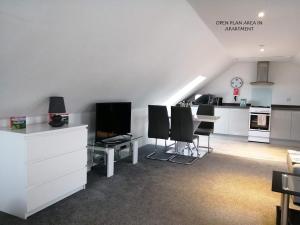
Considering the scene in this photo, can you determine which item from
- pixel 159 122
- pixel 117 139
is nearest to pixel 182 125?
pixel 159 122

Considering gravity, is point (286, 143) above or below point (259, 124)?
below

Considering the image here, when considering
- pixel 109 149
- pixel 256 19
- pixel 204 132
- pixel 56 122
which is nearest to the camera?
pixel 56 122

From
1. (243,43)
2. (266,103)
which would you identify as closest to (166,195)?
(243,43)

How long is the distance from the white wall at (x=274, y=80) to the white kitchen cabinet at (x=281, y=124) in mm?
707

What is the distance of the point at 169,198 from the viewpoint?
3.09 m

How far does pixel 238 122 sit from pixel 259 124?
542 millimetres

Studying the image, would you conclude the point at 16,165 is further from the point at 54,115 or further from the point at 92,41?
the point at 92,41

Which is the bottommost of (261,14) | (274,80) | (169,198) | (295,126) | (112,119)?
(169,198)

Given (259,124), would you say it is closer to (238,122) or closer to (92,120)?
(238,122)

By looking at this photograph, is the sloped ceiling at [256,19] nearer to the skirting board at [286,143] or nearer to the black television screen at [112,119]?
the black television screen at [112,119]

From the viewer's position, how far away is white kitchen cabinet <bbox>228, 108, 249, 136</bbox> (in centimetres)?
695

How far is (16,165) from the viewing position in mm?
2531

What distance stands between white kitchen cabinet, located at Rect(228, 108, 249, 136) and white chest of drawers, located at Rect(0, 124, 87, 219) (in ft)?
17.1

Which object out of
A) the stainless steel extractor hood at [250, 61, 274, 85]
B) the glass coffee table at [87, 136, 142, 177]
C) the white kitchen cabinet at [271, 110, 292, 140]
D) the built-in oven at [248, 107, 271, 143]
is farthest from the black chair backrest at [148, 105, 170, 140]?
the stainless steel extractor hood at [250, 61, 274, 85]
